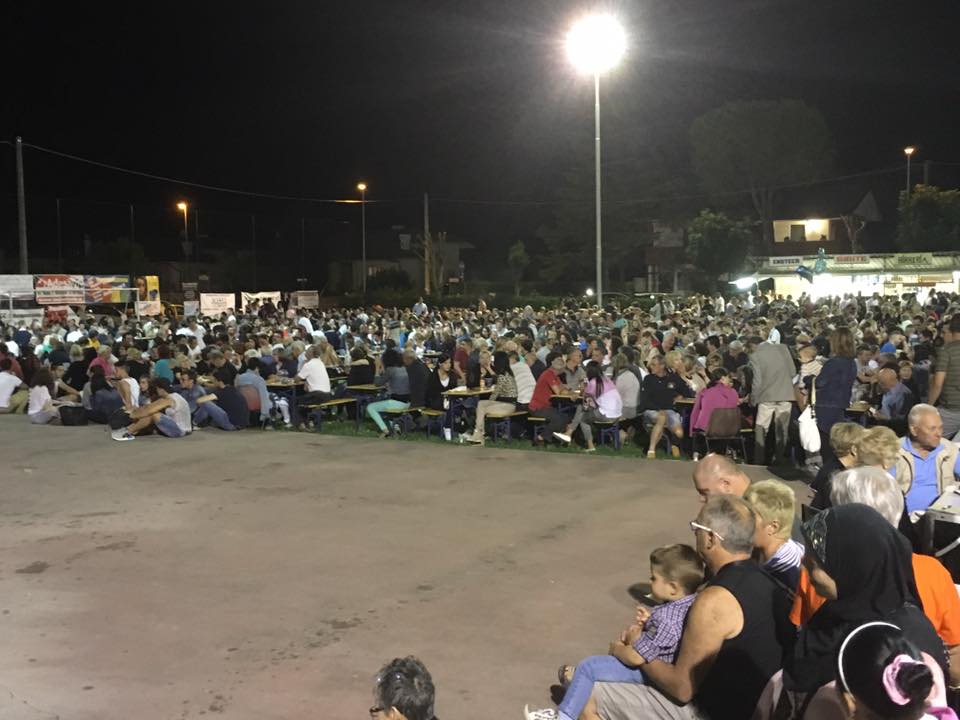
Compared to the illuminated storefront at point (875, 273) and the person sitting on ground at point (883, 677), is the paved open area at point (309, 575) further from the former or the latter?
the illuminated storefront at point (875, 273)

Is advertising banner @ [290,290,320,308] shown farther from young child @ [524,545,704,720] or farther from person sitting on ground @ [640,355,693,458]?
young child @ [524,545,704,720]

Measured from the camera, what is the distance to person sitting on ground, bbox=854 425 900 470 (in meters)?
5.40

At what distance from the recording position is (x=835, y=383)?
932 centimetres

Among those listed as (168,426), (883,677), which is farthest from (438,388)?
(883,677)

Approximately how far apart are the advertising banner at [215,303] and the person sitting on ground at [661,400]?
85.7 feet

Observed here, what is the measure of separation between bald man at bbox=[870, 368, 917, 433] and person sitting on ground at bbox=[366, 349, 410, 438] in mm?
6431

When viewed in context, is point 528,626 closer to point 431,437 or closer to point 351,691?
point 351,691

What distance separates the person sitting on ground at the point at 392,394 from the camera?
13367mm

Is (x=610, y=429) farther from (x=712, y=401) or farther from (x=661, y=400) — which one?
(x=712, y=401)

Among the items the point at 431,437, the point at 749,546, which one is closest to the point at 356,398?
the point at 431,437

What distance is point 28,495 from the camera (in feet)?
32.2

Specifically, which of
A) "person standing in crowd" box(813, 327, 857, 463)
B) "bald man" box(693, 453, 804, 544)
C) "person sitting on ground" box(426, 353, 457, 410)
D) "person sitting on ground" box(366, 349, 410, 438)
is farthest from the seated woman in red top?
"bald man" box(693, 453, 804, 544)

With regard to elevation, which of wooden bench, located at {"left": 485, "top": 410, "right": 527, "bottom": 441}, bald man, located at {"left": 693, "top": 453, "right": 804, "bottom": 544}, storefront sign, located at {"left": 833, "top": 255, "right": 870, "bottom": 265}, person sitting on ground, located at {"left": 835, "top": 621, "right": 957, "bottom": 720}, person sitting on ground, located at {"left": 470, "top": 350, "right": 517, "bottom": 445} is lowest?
wooden bench, located at {"left": 485, "top": 410, "right": 527, "bottom": 441}

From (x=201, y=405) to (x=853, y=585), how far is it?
12.4m
